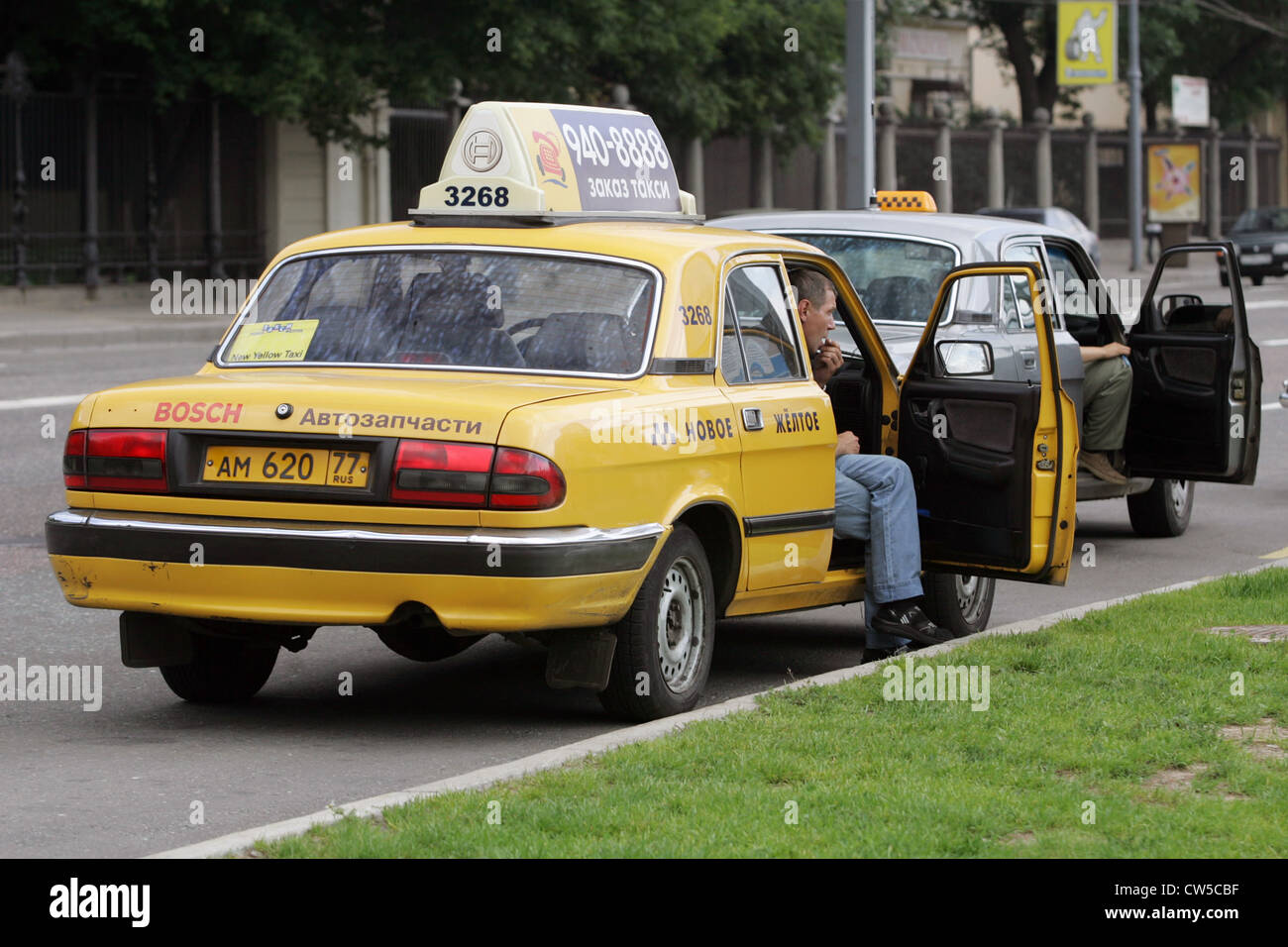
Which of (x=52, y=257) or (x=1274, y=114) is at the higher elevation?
(x=1274, y=114)

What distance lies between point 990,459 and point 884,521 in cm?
50

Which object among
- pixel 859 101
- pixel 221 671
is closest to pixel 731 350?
pixel 221 671

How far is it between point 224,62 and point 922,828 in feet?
81.2

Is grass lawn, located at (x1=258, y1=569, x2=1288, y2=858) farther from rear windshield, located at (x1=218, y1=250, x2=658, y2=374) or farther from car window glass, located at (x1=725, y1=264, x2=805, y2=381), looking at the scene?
rear windshield, located at (x1=218, y1=250, x2=658, y2=374)

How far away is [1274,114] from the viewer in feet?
247

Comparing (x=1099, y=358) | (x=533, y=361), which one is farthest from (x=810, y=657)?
(x=1099, y=358)

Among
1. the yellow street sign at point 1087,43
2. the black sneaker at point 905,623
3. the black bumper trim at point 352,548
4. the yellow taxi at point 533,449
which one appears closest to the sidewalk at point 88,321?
the yellow taxi at point 533,449

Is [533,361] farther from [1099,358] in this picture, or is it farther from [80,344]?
[80,344]

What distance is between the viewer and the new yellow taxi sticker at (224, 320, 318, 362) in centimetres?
713

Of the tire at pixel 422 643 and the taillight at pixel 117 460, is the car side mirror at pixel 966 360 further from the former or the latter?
the taillight at pixel 117 460

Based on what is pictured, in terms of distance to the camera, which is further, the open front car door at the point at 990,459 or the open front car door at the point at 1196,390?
the open front car door at the point at 1196,390

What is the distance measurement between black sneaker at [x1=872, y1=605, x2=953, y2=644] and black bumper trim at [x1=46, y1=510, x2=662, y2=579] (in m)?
1.47

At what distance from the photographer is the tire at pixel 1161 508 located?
11.8 m

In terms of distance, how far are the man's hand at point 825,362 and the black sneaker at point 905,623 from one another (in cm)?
91
